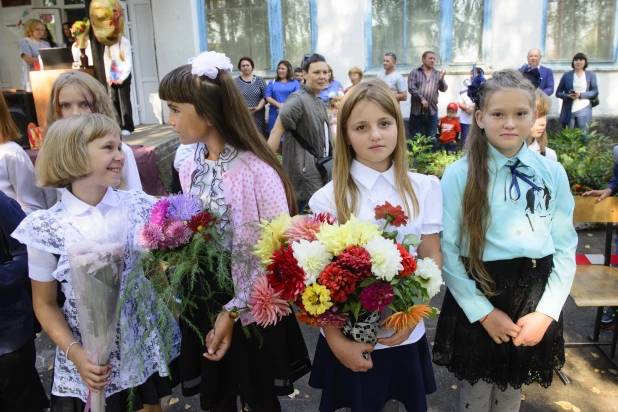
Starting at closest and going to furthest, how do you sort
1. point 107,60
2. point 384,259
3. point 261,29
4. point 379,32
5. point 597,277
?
point 384,259 < point 597,277 < point 107,60 < point 379,32 < point 261,29

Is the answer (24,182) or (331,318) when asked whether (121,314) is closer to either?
(331,318)

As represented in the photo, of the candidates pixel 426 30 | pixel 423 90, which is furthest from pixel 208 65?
pixel 426 30

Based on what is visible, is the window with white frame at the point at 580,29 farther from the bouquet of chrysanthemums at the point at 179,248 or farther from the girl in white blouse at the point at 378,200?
the bouquet of chrysanthemums at the point at 179,248

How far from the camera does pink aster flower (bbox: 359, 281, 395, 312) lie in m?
1.61

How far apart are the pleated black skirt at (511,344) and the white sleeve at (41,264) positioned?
1742 mm

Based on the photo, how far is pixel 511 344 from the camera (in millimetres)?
2250

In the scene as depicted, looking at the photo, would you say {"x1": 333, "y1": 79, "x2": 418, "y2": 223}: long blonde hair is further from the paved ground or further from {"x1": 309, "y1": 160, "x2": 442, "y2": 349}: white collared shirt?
the paved ground

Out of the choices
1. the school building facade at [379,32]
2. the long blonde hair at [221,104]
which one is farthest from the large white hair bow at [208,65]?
the school building facade at [379,32]

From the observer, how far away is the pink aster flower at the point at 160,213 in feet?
5.64

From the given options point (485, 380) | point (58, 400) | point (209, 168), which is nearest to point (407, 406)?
point (485, 380)

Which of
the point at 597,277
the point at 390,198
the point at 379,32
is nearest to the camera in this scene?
the point at 390,198

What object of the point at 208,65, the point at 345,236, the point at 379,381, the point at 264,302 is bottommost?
the point at 379,381

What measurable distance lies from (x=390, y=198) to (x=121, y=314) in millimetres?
1176

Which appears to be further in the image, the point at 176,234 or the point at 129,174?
the point at 129,174
